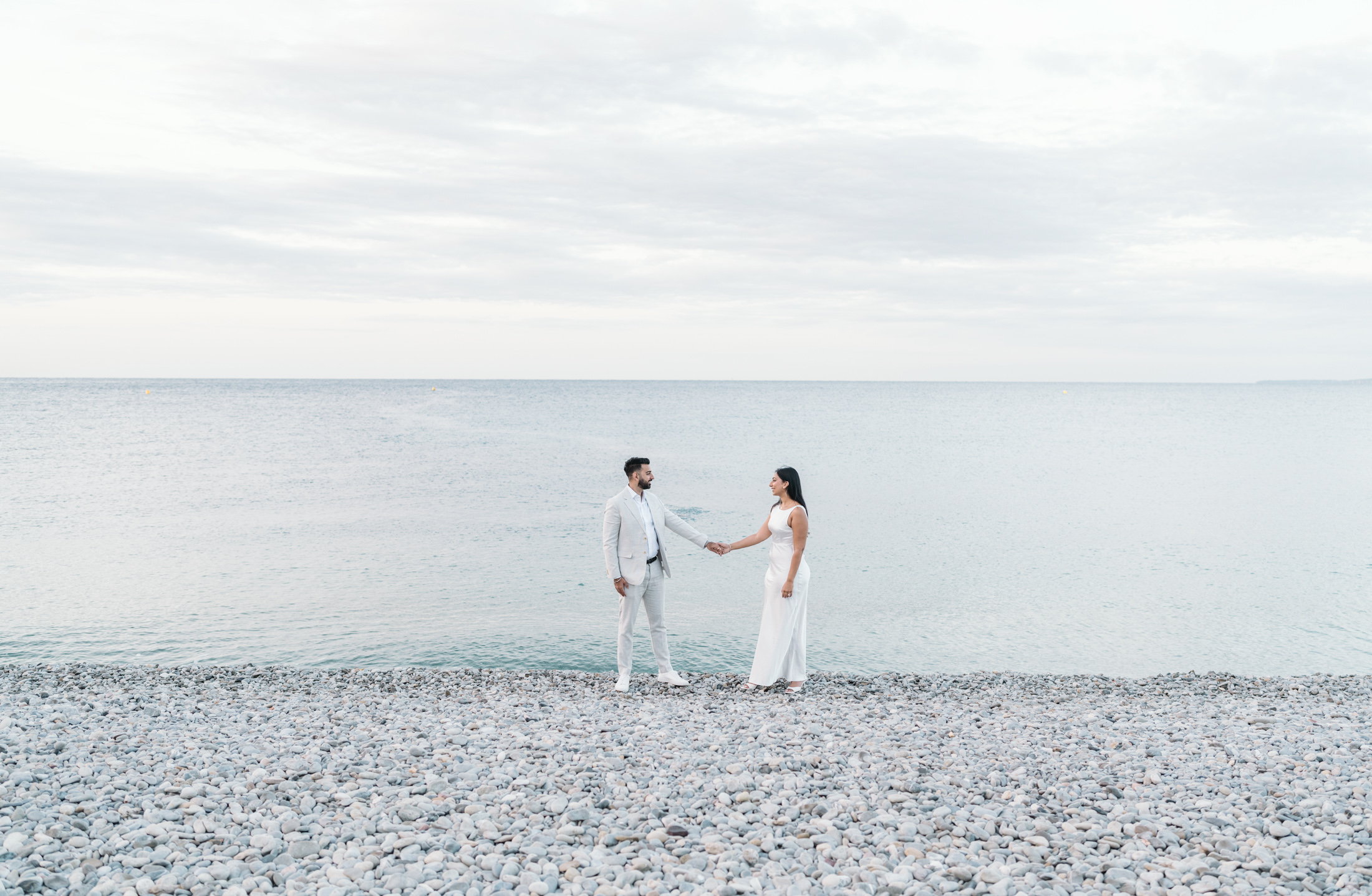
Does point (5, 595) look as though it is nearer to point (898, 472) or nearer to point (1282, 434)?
point (898, 472)

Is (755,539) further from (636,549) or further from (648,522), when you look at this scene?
(636,549)

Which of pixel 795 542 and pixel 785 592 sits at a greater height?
pixel 795 542

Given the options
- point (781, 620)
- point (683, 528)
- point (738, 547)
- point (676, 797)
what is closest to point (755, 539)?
point (738, 547)

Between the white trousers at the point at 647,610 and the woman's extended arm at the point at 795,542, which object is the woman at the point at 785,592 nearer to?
the woman's extended arm at the point at 795,542

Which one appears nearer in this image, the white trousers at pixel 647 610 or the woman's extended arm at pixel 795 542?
the woman's extended arm at pixel 795 542

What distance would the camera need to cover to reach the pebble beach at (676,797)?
5879mm

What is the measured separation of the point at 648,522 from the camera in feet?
36.0

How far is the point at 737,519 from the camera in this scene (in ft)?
104

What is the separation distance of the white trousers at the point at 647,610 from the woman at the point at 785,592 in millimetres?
1017

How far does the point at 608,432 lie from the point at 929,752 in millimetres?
71817

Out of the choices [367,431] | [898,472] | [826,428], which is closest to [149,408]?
[367,431]

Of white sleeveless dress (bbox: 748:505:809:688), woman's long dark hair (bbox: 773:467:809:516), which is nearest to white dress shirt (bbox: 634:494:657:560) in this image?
white sleeveless dress (bbox: 748:505:809:688)

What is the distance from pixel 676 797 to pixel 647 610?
404 cm

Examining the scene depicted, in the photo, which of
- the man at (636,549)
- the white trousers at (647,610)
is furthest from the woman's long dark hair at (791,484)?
the white trousers at (647,610)
